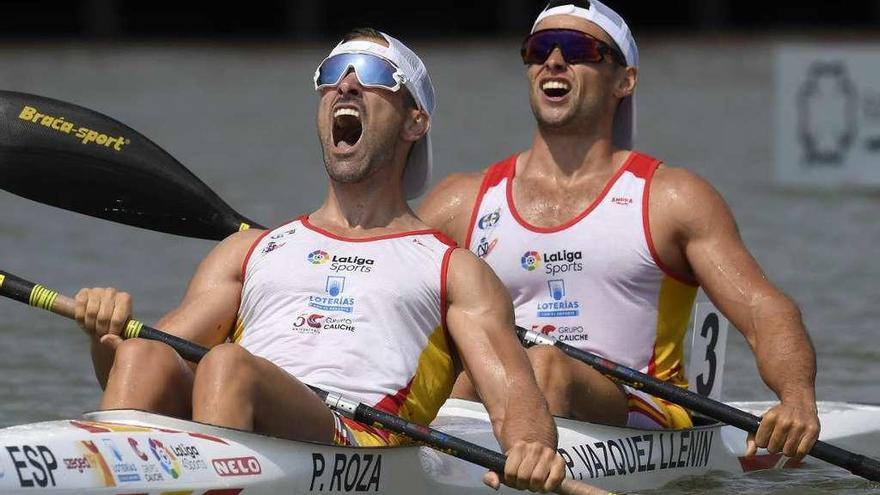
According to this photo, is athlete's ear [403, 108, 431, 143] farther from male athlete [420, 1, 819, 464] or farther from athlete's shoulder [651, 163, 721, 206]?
athlete's shoulder [651, 163, 721, 206]

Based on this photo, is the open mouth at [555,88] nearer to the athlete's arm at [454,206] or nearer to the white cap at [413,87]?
the athlete's arm at [454,206]

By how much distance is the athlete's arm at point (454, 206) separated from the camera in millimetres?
7621

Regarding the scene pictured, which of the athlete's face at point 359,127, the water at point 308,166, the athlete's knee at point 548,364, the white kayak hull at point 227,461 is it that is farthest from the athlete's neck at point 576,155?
the athlete's face at point 359,127

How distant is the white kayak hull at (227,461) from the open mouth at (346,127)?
99 cm

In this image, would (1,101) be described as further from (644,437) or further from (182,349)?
(644,437)

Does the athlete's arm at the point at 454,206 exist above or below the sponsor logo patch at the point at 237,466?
above

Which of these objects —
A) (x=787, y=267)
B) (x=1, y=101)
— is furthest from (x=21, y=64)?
(x=1, y=101)

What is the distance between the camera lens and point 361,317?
5.93 metres

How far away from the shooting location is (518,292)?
24.4 feet

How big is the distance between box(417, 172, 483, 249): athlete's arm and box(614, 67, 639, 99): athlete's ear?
628 mm

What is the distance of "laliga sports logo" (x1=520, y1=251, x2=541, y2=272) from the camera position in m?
7.36

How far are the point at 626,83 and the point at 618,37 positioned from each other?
0.60ft

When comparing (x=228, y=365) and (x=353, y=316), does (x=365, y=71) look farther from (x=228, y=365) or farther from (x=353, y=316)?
(x=228, y=365)

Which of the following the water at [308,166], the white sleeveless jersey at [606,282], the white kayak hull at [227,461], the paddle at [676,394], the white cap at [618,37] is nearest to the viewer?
the white kayak hull at [227,461]
